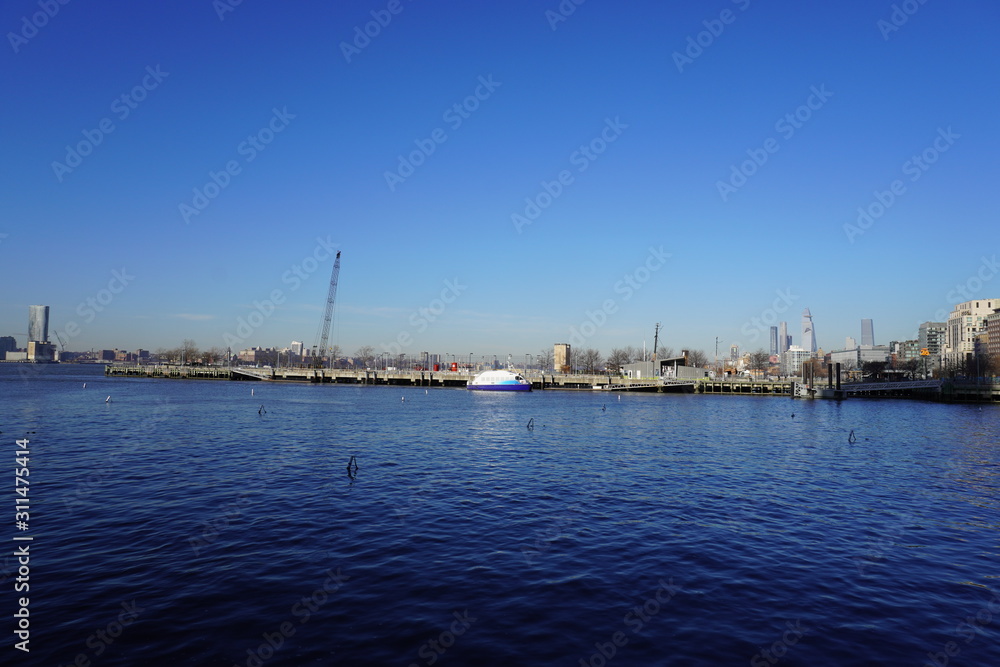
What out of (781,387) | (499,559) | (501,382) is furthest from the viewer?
(781,387)

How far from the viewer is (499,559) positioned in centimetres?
1745

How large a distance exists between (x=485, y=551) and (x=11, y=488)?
2344 cm

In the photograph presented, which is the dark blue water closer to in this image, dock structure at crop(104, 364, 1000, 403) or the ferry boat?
dock structure at crop(104, 364, 1000, 403)

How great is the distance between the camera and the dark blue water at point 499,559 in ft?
39.6

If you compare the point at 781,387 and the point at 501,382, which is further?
the point at 781,387

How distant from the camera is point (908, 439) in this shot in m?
54.8

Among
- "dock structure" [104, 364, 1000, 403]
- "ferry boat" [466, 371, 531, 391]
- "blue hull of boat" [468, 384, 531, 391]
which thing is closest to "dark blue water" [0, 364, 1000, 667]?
"dock structure" [104, 364, 1000, 403]

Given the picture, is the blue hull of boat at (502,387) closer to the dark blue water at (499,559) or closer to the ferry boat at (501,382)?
the ferry boat at (501,382)

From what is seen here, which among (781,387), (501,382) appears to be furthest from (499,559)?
(781,387)

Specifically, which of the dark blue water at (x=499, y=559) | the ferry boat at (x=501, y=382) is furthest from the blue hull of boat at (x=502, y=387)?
the dark blue water at (x=499, y=559)

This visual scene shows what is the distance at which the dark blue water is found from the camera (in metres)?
12.1

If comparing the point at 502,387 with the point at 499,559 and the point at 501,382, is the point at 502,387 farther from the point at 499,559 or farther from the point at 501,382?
the point at 499,559

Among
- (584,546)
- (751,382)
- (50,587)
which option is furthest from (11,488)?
(751,382)

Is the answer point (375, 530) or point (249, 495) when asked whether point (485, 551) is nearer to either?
point (375, 530)
